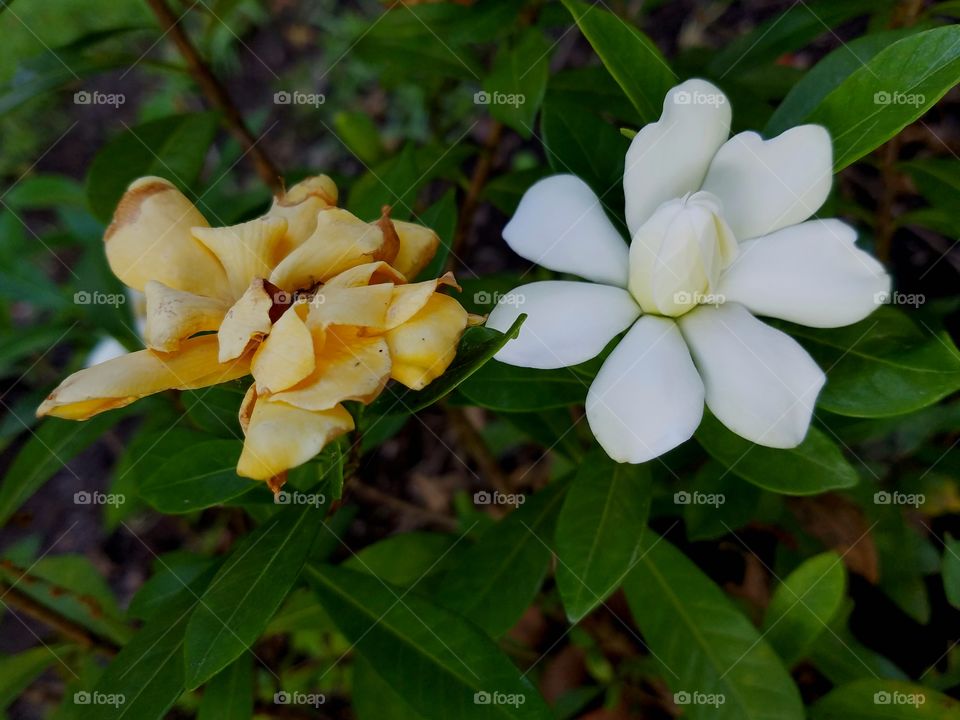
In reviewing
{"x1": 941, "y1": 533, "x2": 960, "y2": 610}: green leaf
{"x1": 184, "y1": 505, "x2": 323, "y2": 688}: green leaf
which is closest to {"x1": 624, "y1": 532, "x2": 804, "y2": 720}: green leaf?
{"x1": 941, "y1": 533, "x2": 960, "y2": 610}: green leaf

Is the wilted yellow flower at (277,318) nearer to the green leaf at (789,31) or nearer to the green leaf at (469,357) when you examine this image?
the green leaf at (469,357)

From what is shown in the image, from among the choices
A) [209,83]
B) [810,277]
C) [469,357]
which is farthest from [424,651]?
[209,83]

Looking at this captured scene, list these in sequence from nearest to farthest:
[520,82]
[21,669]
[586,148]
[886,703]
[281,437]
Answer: [281,437], [886,703], [586,148], [520,82], [21,669]

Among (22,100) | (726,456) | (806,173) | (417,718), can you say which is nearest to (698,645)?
(726,456)

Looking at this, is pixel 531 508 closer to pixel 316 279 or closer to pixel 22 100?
pixel 316 279

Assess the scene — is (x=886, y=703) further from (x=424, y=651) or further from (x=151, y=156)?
(x=151, y=156)

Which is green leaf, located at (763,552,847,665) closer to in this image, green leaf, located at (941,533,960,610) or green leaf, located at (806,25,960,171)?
green leaf, located at (941,533,960,610)
